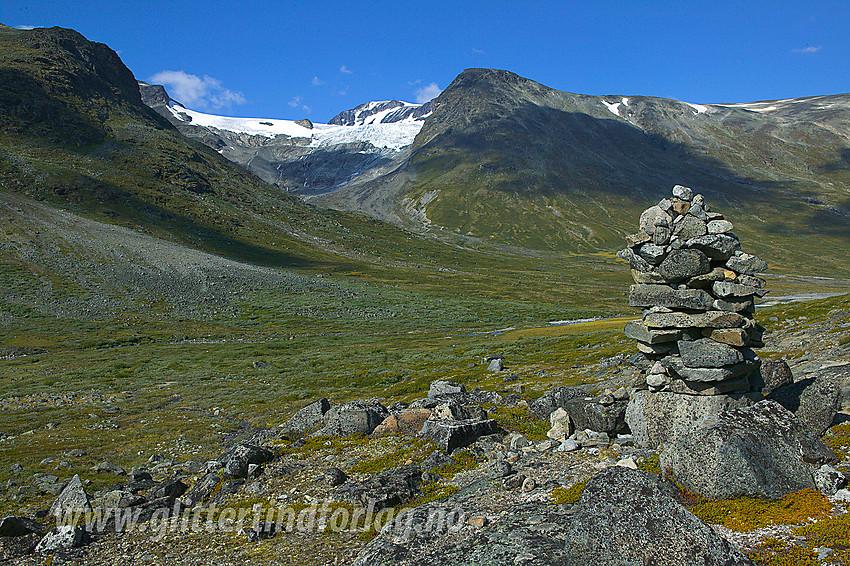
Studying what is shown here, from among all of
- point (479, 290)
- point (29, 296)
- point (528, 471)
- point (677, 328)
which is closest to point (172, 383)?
point (528, 471)

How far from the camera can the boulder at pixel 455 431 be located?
819 inches

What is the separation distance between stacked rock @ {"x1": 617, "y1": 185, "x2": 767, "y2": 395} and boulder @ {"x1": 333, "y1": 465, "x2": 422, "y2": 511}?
1025 cm

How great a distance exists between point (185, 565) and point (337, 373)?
38000mm

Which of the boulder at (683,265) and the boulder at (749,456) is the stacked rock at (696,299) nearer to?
the boulder at (683,265)

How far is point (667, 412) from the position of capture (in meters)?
18.0

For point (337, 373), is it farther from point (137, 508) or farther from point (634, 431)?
point (634, 431)

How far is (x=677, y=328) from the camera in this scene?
1848cm

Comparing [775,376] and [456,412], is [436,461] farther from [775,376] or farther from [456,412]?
[775,376]

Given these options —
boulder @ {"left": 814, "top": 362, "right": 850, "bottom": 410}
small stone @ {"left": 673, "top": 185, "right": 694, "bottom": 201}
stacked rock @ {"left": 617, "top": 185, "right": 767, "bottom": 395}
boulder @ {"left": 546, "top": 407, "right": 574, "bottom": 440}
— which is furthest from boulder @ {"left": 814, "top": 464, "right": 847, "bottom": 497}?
small stone @ {"left": 673, "top": 185, "right": 694, "bottom": 201}

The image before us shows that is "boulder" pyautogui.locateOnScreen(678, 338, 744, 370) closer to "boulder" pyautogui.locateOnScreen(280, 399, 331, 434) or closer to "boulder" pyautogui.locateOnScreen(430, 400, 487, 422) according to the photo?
"boulder" pyautogui.locateOnScreen(430, 400, 487, 422)

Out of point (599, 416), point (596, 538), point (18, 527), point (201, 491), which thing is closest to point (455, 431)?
point (599, 416)

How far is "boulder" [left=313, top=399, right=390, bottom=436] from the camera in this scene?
80.8 ft

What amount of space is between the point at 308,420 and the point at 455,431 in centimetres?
986

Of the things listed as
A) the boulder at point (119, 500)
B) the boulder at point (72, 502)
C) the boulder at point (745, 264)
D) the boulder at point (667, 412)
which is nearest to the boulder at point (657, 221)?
the boulder at point (745, 264)
